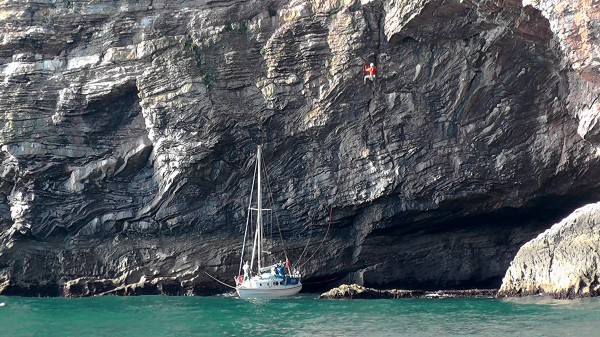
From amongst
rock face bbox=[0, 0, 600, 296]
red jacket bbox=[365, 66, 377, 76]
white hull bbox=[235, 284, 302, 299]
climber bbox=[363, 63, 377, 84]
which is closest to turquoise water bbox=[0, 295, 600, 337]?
white hull bbox=[235, 284, 302, 299]

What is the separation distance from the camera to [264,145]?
32375 mm

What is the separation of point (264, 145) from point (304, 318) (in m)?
8.65

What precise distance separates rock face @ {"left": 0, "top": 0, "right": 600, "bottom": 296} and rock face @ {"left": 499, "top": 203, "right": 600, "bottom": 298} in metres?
3.61

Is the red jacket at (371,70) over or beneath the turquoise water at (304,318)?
over

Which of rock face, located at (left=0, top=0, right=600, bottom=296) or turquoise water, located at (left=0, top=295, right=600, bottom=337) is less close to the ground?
rock face, located at (left=0, top=0, right=600, bottom=296)

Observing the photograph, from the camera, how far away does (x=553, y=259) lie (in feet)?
88.2

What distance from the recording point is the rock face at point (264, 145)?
30.6 m

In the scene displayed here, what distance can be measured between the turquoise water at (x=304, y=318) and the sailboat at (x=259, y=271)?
805 millimetres

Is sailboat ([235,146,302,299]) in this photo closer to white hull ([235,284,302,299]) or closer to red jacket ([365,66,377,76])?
white hull ([235,284,302,299])

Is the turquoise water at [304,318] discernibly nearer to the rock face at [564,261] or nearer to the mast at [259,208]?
the rock face at [564,261]

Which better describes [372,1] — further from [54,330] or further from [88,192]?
[54,330]

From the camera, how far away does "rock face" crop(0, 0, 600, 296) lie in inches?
1204

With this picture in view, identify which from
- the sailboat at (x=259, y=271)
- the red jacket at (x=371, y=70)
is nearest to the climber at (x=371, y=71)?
the red jacket at (x=371, y=70)

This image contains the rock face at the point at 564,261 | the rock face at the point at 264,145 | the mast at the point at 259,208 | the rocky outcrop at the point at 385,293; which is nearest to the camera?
the rock face at the point at 564,261
